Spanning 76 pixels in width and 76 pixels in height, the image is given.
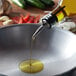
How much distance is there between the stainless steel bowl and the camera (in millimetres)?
867

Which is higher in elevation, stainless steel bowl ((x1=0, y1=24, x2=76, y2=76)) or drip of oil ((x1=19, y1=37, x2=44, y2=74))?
stainless steel bowl ((x1=0, y1=24, x2=76, y2=76))

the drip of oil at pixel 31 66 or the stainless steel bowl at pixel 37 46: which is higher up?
the stainless steel bowl at pixel 37 46

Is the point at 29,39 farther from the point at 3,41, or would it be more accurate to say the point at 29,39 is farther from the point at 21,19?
the point at 21,19

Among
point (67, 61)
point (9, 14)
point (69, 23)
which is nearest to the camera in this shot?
point (67, 61)

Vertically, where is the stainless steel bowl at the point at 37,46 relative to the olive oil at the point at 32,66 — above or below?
above

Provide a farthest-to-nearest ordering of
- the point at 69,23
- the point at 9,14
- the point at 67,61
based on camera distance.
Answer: the point at 9,14, the point at 69,23, the point at 67,61

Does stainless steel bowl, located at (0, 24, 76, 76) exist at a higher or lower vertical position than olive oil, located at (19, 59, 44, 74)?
higher

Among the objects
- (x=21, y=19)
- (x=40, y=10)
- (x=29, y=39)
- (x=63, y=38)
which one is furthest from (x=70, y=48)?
(x=40, y=10)

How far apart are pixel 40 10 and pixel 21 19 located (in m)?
0.18

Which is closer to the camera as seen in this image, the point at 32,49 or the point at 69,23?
the point at 32,49

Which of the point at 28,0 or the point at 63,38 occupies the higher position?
the point at 28,0

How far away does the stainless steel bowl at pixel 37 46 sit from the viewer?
2.84 ft

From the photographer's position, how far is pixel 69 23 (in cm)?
107

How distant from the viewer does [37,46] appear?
0.93m
